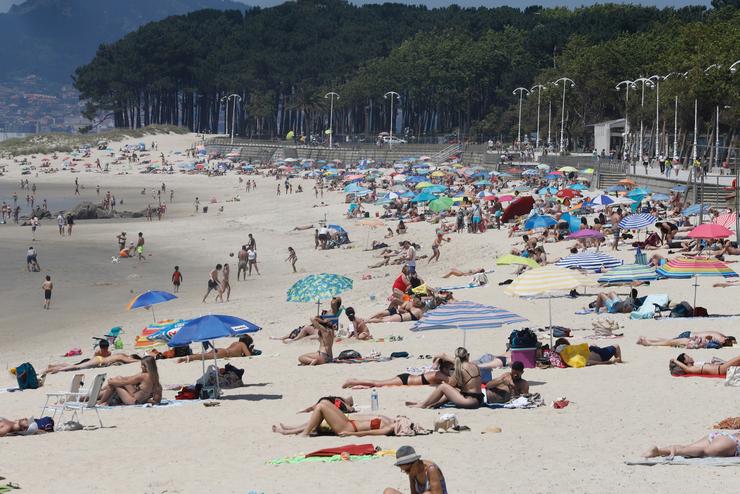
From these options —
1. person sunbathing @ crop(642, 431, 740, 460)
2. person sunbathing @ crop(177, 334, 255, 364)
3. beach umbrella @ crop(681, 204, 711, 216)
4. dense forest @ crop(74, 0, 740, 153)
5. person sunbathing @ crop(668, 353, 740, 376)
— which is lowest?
person sunbathing @ crop(177, 334, 255, 364)

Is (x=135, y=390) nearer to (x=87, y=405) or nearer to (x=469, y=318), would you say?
(x=87, y=405)

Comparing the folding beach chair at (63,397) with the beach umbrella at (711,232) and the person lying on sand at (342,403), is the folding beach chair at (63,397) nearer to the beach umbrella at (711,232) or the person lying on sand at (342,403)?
the person lying on sand at (342,403)

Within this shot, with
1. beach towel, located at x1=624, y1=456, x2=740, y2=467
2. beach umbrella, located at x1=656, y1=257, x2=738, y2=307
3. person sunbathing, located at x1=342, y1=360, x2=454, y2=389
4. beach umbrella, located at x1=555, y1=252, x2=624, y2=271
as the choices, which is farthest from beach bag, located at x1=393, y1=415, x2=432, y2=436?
beach umbrella, located at x1=555, y1=252, x2=624, y2=271

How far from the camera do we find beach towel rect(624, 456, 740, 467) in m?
9.39

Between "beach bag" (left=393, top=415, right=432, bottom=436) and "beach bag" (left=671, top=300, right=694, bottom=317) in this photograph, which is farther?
"beach bag" (left=671, top=300, right=694, bottom=317)

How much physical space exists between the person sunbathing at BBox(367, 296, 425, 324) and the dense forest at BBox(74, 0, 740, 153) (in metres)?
40.3

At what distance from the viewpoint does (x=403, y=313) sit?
20.1 m

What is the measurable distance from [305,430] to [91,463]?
6.77ft

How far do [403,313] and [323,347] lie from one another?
3.90 m

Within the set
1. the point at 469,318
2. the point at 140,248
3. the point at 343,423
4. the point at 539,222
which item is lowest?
the point at 140,248

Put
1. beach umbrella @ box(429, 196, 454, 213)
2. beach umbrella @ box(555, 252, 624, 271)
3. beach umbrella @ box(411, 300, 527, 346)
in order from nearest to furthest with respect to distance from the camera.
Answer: beach umbrella @ box(411, 300, 527, 346) → beach umbrella @ box(555, 252, 624, 271) → beach umbrella @ box(429, 196, 454, 213)

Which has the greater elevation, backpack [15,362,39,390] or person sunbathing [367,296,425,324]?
person sunbathing [367,296,425,324]

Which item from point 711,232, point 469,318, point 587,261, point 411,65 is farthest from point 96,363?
point 411,65

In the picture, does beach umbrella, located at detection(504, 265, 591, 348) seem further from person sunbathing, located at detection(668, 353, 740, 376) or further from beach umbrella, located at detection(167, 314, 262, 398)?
beach umbrella, located at detection(167, 314, 262, 398)
